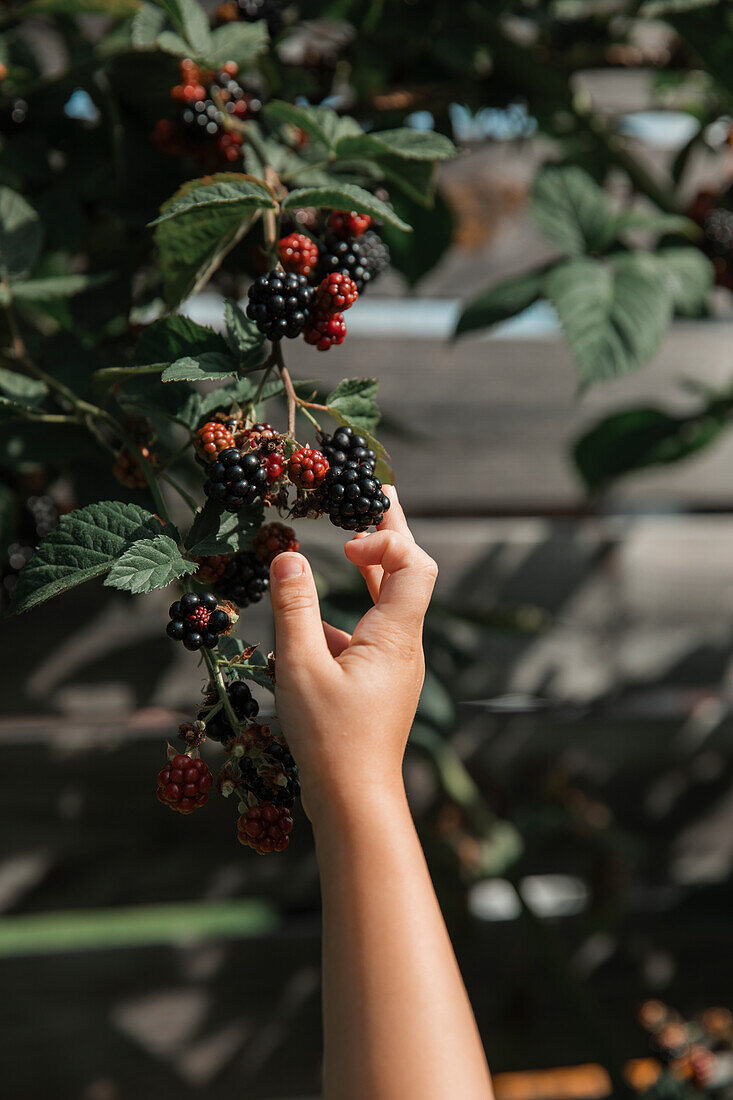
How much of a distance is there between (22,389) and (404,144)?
10.6 inches

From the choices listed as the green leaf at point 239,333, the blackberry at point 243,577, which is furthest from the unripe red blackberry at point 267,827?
the green leaf at point 239,333

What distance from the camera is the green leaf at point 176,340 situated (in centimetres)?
39

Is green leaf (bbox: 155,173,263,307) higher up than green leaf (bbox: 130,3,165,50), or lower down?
lower down

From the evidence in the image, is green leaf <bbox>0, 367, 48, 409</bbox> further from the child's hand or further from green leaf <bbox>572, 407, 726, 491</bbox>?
green leaf <bbox>572, 407, 726, 491</bbox>

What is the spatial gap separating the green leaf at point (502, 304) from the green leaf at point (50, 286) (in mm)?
307

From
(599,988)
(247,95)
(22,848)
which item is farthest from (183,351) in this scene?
(599,988)

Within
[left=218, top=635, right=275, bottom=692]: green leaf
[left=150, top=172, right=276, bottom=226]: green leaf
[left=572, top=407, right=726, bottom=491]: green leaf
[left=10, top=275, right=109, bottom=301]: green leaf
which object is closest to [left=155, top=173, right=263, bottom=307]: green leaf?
[left=150, top=172, right=276, bottom=226]: green leaf

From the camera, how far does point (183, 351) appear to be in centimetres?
39

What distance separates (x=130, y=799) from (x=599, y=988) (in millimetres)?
722

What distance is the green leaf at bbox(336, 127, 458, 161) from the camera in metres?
0.44

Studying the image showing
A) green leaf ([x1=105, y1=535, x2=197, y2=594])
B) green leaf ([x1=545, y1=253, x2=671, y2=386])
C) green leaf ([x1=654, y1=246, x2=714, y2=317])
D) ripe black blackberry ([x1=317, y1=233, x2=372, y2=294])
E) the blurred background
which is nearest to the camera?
green leaf ([x1=105, y1=535, x2=197, y2=594])

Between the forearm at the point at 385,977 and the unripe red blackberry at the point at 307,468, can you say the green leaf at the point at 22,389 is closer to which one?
the unripe red blackberry at the point at 307,468

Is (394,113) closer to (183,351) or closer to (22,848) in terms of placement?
(183,351)

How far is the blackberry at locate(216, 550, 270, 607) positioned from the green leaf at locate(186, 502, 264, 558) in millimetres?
22
